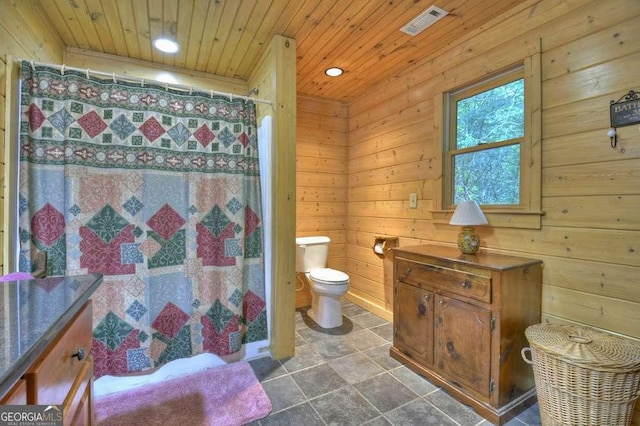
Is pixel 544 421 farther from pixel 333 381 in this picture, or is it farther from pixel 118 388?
pixel 118 388

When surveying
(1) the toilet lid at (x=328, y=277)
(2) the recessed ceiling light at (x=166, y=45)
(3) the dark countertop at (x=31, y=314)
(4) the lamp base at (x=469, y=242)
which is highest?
(2) the recessed ceiling light at (x=166, y=45)

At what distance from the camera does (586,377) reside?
1.28 metres

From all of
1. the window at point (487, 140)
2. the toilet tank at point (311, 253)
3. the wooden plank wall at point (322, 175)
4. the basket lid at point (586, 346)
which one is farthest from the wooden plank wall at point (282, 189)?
the basket lid at point (586, 346)

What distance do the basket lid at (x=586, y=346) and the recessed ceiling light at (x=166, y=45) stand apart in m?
2.94

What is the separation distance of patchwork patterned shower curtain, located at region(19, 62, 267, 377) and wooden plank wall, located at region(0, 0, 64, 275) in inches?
2.9

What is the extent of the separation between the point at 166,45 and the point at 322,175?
180cm

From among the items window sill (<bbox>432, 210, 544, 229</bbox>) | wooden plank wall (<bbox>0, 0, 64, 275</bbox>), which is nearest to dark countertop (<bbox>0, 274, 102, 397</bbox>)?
wooden plank wall (<bbox>0, 0, 64, 275</bbox>)

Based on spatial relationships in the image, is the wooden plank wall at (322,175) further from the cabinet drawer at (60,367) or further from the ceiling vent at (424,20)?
the cabinet drawer at (60,367)

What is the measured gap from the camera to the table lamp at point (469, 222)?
1930 mm

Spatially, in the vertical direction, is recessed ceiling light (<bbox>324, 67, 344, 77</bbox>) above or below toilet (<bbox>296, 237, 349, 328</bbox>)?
above

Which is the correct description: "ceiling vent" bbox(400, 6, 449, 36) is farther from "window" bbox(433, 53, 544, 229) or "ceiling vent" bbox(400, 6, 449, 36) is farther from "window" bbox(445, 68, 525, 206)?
"window" bbox(445, 68, 525, 206)

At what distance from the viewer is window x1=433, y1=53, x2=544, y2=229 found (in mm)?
1793

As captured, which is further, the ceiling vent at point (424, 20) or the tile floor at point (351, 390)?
the ceiling vent at point (424, 20)

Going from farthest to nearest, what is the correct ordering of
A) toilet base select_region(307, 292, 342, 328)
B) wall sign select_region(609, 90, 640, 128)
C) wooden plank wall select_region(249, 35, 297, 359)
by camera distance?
toilet base select_region(307, 292, 342, 328) → wooden plank wall select_region(249, 35, 297, 359) → wall sign select_region(609, 90, 640, 128)
